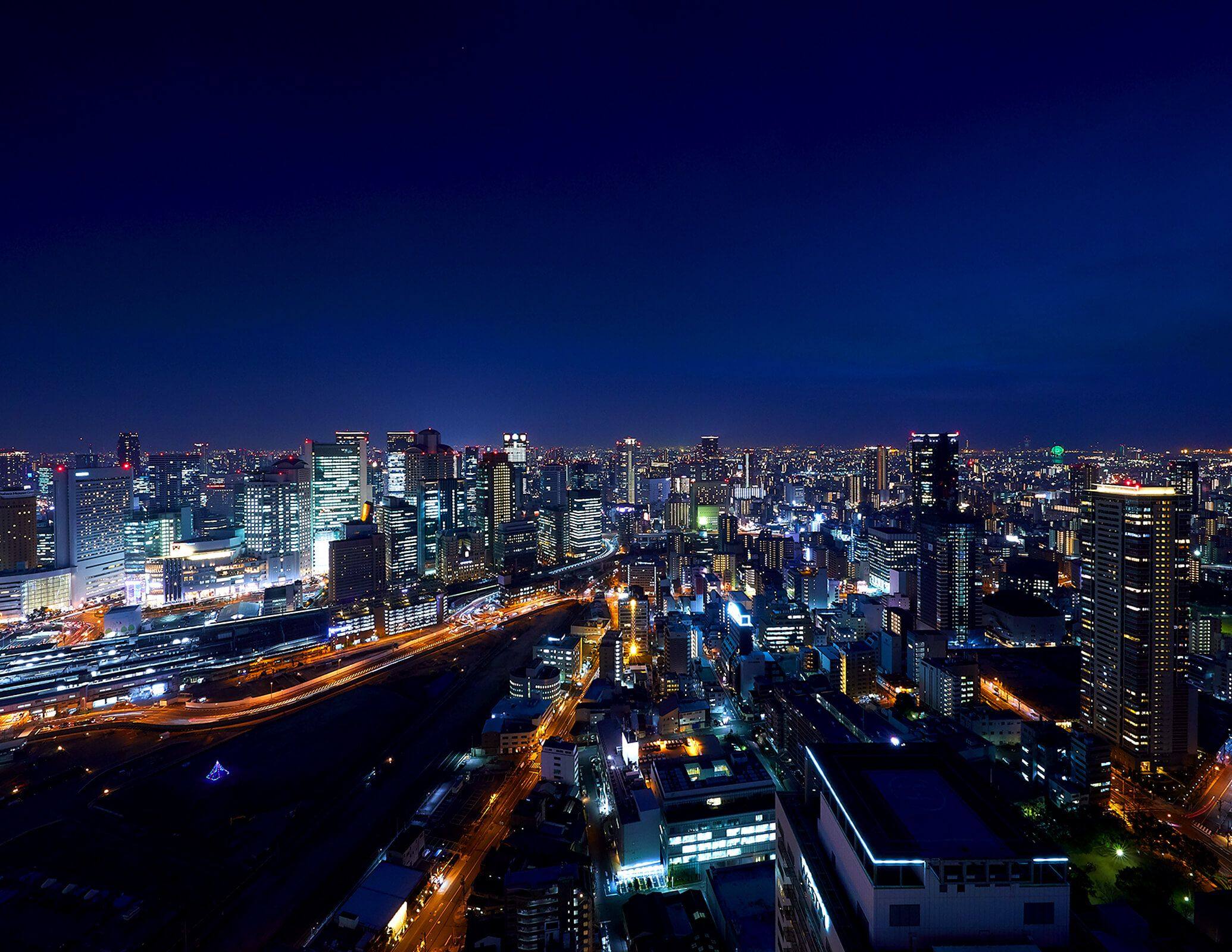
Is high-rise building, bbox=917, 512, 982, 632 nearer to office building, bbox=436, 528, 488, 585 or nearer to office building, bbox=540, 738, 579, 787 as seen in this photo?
office building, bbox=540, 738, 579, 787

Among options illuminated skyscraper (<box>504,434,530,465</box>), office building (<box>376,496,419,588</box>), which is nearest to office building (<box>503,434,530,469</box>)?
illuminated skyscraper (<box>504,434,530,465</box>)

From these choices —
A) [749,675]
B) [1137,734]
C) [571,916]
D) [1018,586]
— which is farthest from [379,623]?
[1018,586]

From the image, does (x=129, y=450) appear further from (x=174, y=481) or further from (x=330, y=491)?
(x=330, y=491)

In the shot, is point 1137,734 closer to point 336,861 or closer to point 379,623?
point 336,861

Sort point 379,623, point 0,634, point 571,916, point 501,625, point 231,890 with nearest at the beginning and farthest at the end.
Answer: point 571,916 → point 231,890 → point 0,634 → point 379,623 → point 501,625

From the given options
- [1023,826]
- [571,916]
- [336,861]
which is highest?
[1023,826]

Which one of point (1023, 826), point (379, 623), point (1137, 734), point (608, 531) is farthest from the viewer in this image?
point (608, 531)

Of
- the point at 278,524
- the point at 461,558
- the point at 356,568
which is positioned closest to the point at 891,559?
the point at 461,558

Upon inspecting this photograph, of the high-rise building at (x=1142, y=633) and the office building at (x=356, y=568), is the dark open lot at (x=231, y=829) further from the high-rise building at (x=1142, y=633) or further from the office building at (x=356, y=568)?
the high-rise building at (x=1142, y=633)
